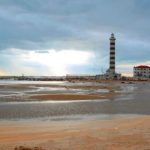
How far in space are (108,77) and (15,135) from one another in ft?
490

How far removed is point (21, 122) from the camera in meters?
21.8

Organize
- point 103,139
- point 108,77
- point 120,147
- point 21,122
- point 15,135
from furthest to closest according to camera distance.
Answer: point 108,77, point 21,122, point 15,135, point 103,139, point 120,147

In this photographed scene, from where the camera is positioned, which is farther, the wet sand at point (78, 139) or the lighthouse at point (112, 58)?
the lighthouse at point (112, 58)

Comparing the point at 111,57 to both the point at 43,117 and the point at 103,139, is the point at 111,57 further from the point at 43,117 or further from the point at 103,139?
the point at 103,139

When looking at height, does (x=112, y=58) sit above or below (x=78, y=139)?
above

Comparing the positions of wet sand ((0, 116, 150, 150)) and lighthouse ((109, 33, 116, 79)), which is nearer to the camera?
wet sand ((0, 116, 150, 150))

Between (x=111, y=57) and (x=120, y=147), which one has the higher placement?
(x=111, y=57)

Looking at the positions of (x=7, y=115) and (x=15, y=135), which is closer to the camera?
(x=15, y=135)

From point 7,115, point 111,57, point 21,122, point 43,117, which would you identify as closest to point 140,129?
point 21,122

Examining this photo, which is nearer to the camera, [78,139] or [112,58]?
[78,139]

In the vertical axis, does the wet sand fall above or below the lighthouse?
below

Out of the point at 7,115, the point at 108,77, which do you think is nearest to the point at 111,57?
the point at 108,77

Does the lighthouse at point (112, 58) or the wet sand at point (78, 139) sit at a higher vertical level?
the lighthouse at point (112, 58)

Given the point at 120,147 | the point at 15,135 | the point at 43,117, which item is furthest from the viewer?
the point at 43,117
